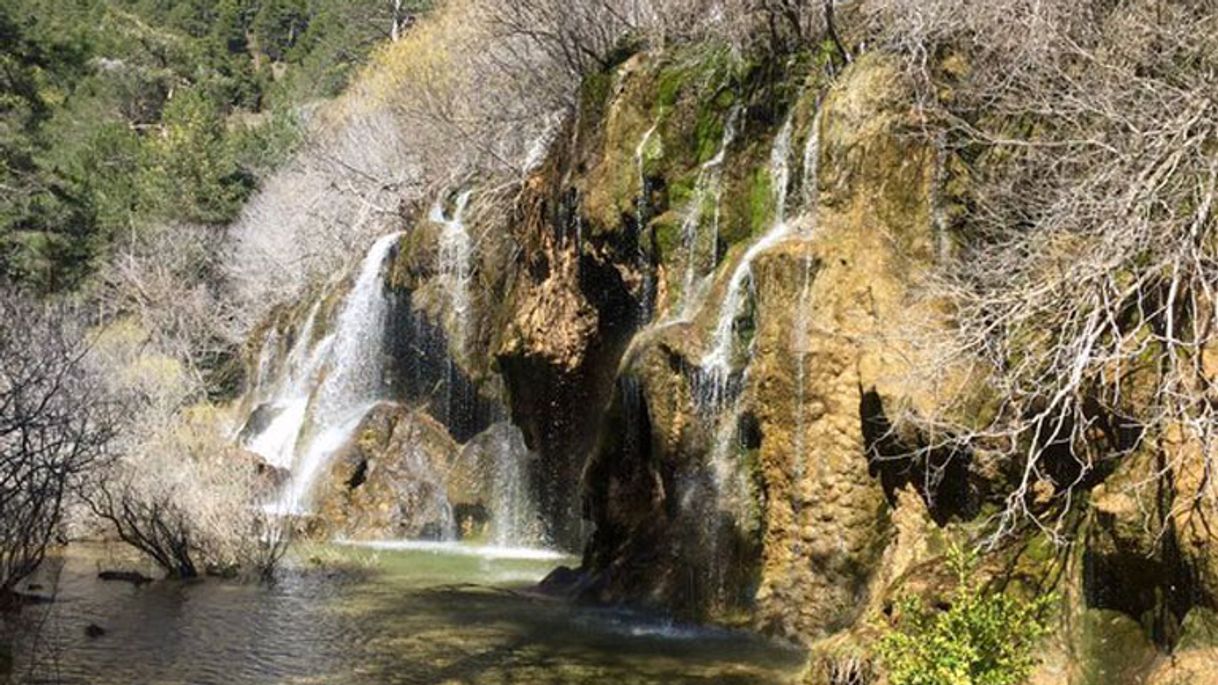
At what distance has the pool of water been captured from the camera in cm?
1002

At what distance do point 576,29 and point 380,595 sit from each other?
505 inches

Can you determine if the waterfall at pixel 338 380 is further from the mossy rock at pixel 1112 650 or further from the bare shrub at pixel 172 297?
the mossy rock at pixel 1112 650

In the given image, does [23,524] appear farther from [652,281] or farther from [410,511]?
[410,511]

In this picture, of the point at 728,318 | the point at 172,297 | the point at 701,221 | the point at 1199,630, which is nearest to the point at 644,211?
the point at 701,221

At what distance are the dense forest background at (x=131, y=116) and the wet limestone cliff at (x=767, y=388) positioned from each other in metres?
17.3

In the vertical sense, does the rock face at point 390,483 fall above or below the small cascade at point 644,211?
below

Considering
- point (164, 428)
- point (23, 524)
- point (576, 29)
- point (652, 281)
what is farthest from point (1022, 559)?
point (576, 29)

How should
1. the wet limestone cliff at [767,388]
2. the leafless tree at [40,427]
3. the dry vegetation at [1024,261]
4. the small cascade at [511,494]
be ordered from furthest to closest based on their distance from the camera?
the small cascade at [511,494], the leafless tree at [40,427], the wet limestone cliff at [767,388], the dry vegetation at [1024,261]

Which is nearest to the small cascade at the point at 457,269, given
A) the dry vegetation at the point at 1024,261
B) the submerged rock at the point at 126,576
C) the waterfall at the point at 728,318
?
the dry vegetation at the point at 1024,261

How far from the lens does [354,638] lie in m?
11.4

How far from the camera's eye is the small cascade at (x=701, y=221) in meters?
14.9

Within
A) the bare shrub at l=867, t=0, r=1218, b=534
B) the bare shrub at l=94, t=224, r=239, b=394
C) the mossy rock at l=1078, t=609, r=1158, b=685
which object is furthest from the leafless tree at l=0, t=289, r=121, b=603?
the mossy rock at l=1078, t=609, r=1158, b=685

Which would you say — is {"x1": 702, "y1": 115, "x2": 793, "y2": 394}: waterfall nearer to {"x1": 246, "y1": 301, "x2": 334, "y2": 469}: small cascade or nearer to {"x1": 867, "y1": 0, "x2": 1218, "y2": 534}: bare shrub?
{"x1": 867, "y1": 0, "x2": 1218, "y2": 534}: bare shrub

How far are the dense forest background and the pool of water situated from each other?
Result: 18362mm
